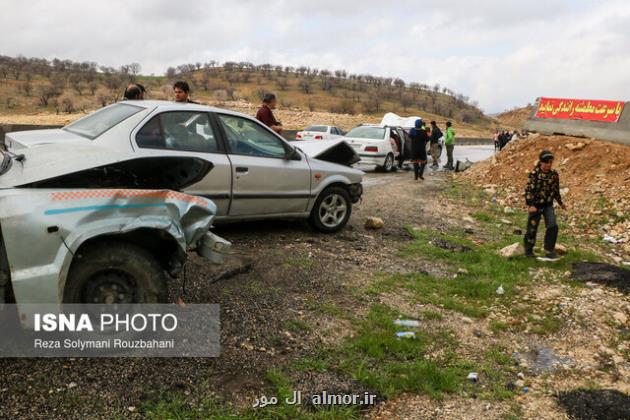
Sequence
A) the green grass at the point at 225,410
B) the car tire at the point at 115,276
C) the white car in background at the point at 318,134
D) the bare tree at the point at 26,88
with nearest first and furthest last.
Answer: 1. the green grass at the point at 225,410
2. the car tire at the point at 115,276
3. the white car in background at the point at 318,134
4. the bare tree at the point at 26,88

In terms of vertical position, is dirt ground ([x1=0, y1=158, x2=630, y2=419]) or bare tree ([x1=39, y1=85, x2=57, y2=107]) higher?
bare tree ([x1=39, y1=85, x2=57, y2=107])

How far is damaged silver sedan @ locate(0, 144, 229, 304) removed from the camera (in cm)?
305

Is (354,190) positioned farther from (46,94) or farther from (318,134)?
(46,94)

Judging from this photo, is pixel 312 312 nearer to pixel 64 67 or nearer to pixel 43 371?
pixel 43 371

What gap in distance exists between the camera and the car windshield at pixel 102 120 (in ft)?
17.1

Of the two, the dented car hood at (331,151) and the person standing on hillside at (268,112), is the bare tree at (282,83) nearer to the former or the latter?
the person standing on hillside at (268,112)

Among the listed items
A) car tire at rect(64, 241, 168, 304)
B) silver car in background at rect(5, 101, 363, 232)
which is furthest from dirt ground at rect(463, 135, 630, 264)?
car tire at rect(64, 241, 168, 304)

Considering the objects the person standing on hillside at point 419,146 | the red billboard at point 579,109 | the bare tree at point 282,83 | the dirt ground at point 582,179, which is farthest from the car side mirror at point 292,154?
the bare tree at point 282,83

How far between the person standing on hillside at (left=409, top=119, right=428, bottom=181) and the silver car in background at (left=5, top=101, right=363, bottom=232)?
753cm

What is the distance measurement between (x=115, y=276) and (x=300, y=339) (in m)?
1.48

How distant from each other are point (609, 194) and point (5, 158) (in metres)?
11.3

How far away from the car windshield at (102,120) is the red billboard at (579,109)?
1316 centimetres

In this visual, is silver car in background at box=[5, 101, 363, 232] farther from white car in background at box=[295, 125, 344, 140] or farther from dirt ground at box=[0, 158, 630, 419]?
white car in background at box=[295, 125, 344, 140]

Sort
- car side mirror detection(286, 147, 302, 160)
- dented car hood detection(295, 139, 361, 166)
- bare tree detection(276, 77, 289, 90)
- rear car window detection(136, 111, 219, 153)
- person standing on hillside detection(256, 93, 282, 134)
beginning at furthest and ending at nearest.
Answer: bare tree detection(276, 77, 289, 90), person standing on hillside detection(256, 93, 282, 134), dented car hood detection(295, 139, 361, 166), car side mirror detection(286, 147, 302, 160), rear car window detection(136, 111, 219, 153)
